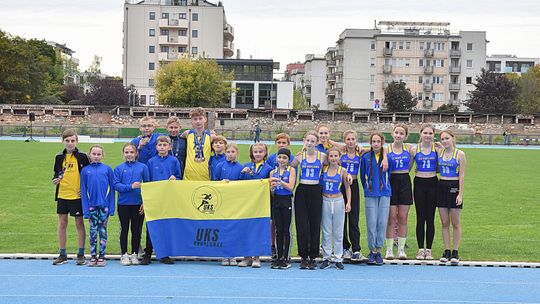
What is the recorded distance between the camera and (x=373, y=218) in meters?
9.57

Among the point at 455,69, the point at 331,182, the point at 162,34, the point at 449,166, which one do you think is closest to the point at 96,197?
the point at 331,182

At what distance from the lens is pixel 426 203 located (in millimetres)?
9711

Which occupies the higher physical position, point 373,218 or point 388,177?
point 388,177

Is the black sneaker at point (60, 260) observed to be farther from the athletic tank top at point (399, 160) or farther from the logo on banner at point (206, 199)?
the athletic tank top at point (399, 160)

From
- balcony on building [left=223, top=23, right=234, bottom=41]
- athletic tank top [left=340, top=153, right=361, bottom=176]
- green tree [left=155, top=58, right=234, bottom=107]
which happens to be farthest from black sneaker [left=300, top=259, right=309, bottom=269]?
balcony on building [left=223, top=23, right=234, bottom=41]

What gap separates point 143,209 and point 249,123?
193ft

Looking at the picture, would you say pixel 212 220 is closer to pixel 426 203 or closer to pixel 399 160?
pixel 399 160

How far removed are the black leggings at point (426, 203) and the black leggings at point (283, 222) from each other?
6.28 ft

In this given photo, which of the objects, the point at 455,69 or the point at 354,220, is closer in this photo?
the point at 354,220

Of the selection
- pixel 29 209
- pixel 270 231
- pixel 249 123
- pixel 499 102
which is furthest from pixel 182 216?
pixel 499 102

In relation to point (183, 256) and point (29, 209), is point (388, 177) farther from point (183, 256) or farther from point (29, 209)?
point (29, 209)

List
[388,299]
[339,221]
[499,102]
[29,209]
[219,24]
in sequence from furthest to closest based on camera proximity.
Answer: [219,24], [499,102], [29,209], [339,221], [388,299]

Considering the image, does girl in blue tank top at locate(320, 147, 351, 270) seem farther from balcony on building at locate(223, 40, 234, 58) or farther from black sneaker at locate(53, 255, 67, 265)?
balcony on building at locate(223, 40, 234, 58)

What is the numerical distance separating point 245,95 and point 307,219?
77796 mm
